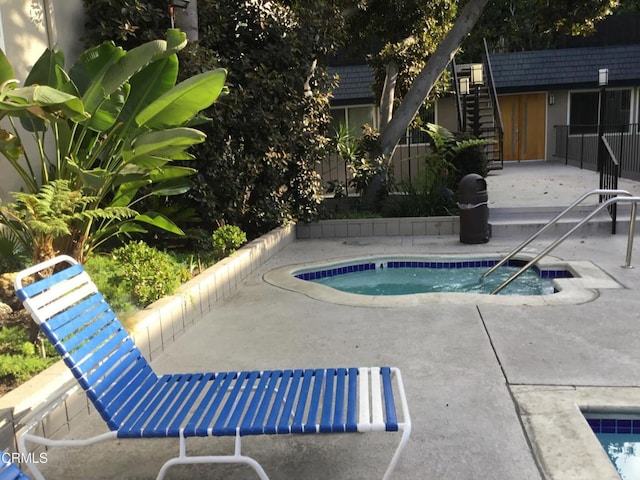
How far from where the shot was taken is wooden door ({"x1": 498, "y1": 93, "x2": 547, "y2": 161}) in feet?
63.3

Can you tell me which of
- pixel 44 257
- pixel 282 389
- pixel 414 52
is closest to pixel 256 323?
pixel 44 257

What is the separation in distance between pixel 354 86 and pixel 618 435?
15698 millimetres

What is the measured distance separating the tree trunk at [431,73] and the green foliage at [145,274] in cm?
680

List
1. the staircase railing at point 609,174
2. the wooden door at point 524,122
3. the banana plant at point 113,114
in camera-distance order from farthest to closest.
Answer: the wooden door at point 524,122 → the staircase railing at point 609,174 → the banana plant at point 113,114

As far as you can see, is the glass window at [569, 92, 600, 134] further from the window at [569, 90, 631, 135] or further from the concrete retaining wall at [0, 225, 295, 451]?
the concrete retaining wall at [0, 225, 295, 451]

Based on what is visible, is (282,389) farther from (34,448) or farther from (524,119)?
(524,119)

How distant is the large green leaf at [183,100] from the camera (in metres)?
4.46

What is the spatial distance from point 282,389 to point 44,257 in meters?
2.58

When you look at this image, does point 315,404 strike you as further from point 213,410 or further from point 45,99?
point 45,99

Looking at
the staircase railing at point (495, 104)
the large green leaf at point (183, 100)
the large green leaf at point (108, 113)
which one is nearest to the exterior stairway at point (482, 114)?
the staircase railing at point (495, 104)

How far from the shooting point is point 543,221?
9.18 m

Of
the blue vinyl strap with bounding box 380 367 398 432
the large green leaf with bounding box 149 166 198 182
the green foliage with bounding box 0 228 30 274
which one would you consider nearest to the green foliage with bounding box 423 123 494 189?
the large green leaf with bounding box 149 166 198 182

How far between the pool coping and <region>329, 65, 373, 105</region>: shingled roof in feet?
47.7

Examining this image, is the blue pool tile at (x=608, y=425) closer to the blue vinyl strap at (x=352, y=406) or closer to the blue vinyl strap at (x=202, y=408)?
the blue vinyl strap at (x=352, y=406)
